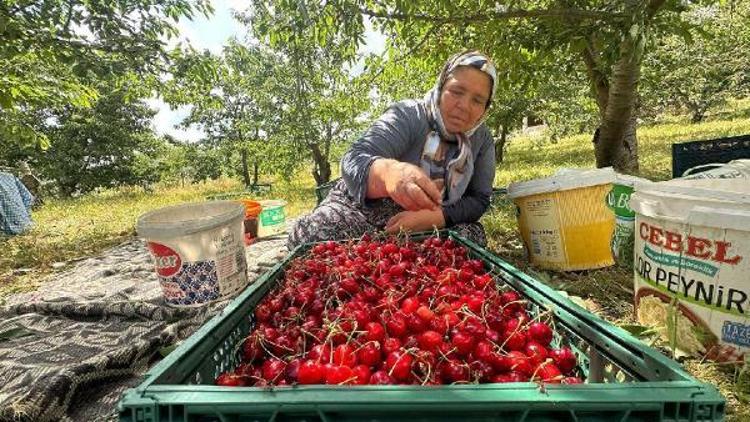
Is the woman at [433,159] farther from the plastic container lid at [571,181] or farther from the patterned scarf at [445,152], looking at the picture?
the plastic container lid at [571,181]

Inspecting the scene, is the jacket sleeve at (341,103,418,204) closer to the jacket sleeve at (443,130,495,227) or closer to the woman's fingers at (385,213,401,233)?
the woman's fingers at (385,213,401,233)

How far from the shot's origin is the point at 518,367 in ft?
3.68

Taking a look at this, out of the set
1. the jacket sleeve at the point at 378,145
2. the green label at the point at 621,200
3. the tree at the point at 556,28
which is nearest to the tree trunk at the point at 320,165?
the tree at the point at 556,28

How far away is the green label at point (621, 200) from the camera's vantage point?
2.55 meters

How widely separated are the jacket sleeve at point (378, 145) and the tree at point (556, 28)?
1226 mm

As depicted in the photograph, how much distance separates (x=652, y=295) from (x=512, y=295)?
0.86 metres

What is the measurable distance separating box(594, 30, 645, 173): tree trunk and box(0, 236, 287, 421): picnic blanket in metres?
3.98

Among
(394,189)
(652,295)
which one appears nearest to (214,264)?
(394,189)

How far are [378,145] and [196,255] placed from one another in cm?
118

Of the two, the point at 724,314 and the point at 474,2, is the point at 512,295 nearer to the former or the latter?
the point at 724,314

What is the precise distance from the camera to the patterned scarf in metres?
2.78

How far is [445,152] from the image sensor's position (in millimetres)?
2867

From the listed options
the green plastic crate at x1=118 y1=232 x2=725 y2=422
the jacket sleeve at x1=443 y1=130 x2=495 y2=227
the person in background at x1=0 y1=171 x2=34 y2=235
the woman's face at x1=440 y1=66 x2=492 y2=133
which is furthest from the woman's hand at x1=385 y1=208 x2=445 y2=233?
the person in background at x1=0 y1=171 x2=34 y2=235

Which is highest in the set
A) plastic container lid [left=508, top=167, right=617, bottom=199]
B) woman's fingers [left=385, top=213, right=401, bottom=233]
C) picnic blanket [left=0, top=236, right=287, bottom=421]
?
plastic container lid [left=508, top=167, right=617, bottom=199]
